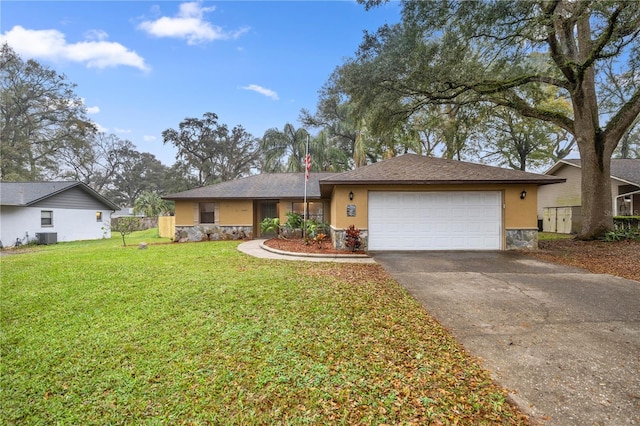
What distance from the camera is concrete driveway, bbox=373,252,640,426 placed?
2.06 m

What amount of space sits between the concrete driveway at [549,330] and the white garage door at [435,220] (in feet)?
7.62

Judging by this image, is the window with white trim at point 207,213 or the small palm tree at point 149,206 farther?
the small palm tree at point 149,206

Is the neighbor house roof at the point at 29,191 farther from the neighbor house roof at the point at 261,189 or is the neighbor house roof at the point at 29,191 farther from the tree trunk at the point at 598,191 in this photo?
the tree trunk at the point at 598,191

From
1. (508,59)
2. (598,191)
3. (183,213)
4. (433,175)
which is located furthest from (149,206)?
(598,191)

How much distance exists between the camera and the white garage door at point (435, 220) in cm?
848

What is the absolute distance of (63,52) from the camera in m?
11.1

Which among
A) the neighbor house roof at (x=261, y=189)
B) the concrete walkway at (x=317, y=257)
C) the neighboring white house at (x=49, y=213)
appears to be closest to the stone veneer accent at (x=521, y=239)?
the concrete walkway at (x=317, y=257)

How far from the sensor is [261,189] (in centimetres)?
1394

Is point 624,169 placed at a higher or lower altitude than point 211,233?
higher

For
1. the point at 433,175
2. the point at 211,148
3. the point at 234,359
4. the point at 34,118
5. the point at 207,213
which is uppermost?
the point at 34,118

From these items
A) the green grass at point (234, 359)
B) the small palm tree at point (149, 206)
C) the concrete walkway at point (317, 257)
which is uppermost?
the small palm tree at point (149, 206)

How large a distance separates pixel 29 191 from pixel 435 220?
2074 cm

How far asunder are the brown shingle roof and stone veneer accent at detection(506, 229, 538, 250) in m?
1.54

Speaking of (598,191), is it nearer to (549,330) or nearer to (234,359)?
(549,330)
